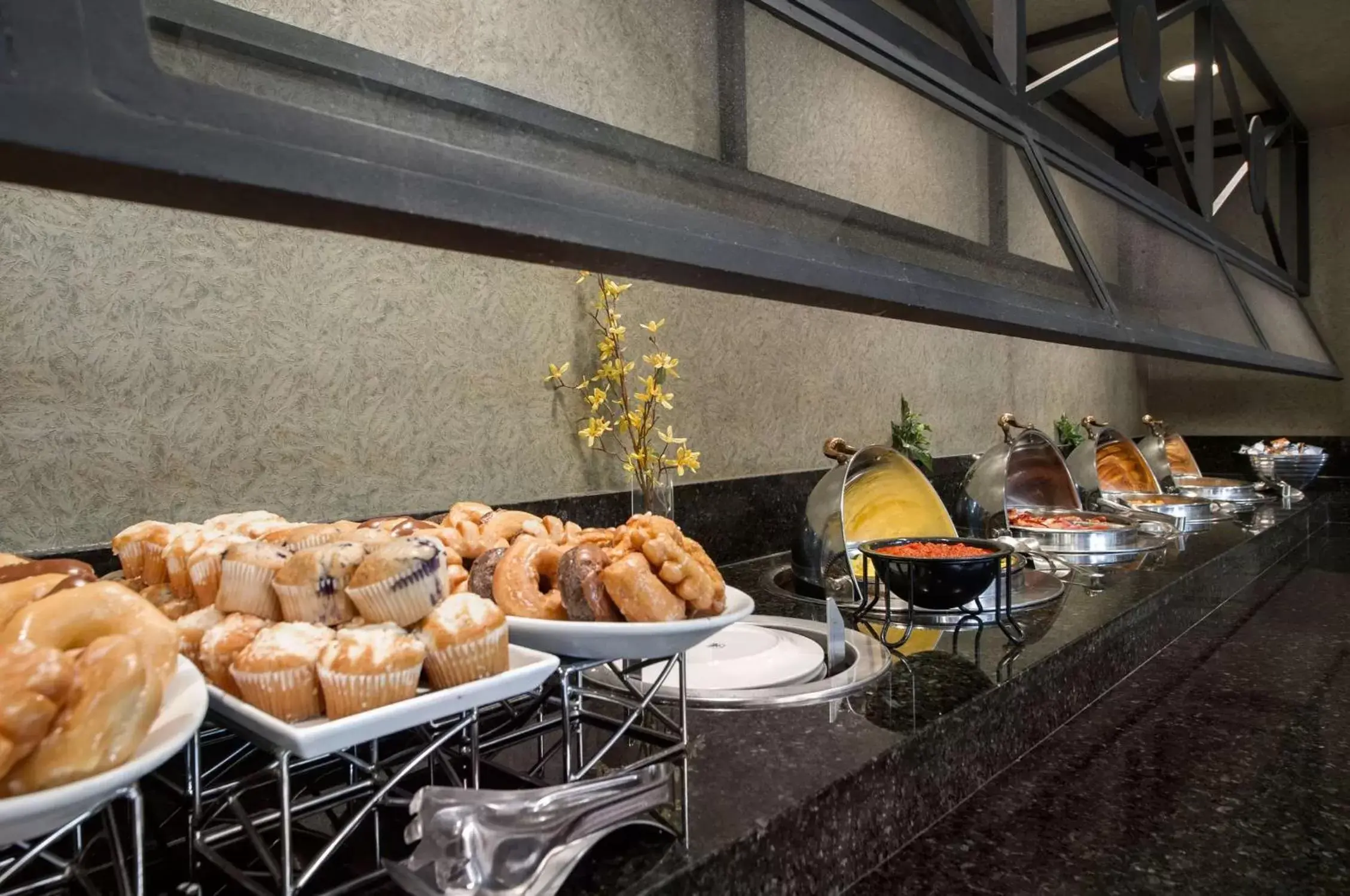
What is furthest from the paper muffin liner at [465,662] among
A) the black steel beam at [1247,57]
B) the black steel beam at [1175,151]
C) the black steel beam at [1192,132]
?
the black steel beam at [1192,132]

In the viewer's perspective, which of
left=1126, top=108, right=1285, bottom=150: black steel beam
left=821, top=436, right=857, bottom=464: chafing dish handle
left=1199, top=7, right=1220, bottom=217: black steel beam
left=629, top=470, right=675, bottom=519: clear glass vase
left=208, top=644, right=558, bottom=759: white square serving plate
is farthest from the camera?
left=1126, top=108, right=1285, bottom=150: black steel beam

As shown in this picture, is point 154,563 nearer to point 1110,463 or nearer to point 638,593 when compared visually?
point 638,593

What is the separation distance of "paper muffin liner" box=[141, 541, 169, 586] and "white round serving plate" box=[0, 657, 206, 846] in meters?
0.25

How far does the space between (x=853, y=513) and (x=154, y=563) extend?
1.35m

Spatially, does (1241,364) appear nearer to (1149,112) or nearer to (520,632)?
(1149,112)

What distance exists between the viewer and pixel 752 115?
2.47ft

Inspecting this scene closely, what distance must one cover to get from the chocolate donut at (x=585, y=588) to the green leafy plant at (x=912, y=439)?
1.77 m

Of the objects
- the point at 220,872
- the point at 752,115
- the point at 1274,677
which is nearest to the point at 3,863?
the point at 220,872

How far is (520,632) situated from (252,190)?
0.39 m

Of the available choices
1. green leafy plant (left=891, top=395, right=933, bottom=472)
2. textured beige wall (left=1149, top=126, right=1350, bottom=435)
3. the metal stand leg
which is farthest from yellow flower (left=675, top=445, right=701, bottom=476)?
textured beige wall (left=1149, top=126, right=1350, bottom=435)

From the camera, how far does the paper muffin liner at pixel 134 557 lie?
0.68m

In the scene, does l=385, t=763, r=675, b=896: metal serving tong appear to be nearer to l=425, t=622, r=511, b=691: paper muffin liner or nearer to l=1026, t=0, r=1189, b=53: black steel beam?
l=425, t=622, r=511, b=691: paper muffin liner

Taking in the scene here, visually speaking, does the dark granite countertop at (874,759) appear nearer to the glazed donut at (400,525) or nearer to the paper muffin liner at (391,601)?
the paper muffin liner at (391,601)

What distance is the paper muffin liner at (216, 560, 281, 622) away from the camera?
0.57 meters
